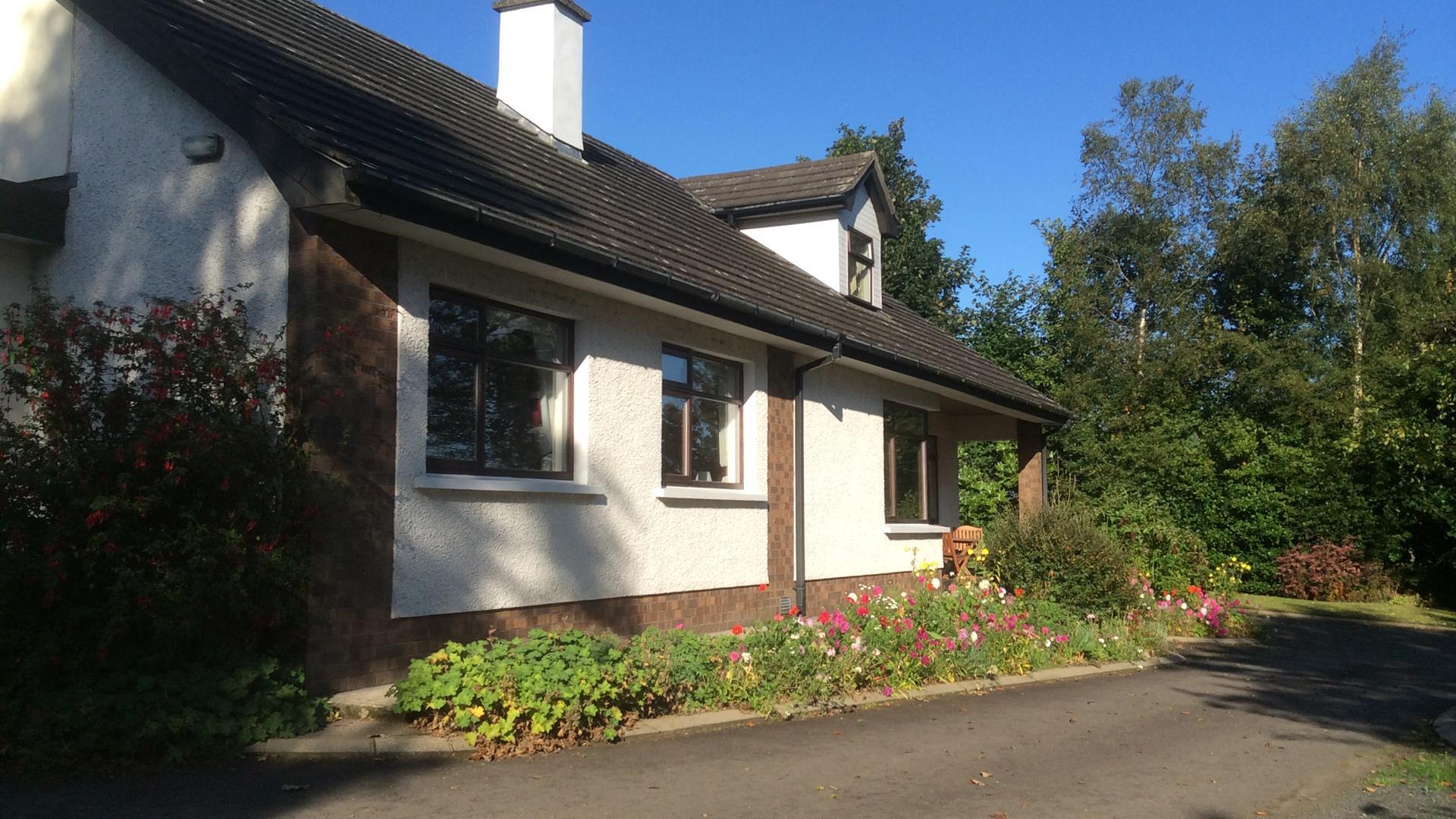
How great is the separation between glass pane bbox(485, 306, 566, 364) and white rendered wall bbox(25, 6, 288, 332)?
1839 millimetres

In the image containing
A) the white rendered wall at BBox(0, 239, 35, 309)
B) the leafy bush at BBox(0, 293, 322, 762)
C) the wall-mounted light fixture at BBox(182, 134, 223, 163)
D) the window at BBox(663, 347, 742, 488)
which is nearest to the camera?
the leafy bush at BBox(0, 293, 322, 762)

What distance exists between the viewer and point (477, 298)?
9000 mm

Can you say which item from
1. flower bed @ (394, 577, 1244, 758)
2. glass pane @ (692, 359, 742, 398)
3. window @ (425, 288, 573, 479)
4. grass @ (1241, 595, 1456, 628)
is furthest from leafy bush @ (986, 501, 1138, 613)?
window @ (425, 288, 573, 479)

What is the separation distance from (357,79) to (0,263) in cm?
334

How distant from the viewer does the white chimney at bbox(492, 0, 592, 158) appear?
526 inches

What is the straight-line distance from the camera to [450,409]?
8.74 metres

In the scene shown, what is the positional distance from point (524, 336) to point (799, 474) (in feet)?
15.1

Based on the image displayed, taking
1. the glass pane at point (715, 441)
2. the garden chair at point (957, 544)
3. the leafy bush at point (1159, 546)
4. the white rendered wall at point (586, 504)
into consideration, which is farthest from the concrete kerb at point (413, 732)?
the garden chair at point (957, 544)

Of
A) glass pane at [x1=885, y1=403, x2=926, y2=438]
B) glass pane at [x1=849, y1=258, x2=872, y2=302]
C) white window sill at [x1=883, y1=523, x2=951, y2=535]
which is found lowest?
white window sill at [x1=883, y1=523, x2=951, y2=535]

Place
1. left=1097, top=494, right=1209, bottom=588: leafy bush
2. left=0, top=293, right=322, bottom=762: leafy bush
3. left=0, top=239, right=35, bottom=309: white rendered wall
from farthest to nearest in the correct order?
left=1097, top=494, right=1209, bottom=588: leafy bush → left=0, top=239, right=35, bottom=309: white rendered wall → left=0, top=293, right=322, bottom=762: leafy bush

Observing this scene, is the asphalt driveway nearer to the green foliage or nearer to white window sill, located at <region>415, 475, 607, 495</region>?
white window sill, located at <region>415, 475, 607, 495</region>

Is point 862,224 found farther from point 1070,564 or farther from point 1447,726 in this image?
point 1447,726

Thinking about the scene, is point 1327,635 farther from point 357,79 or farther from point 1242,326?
point 1242,326

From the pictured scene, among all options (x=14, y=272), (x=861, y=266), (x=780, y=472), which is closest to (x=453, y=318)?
(x=14, y=272)
